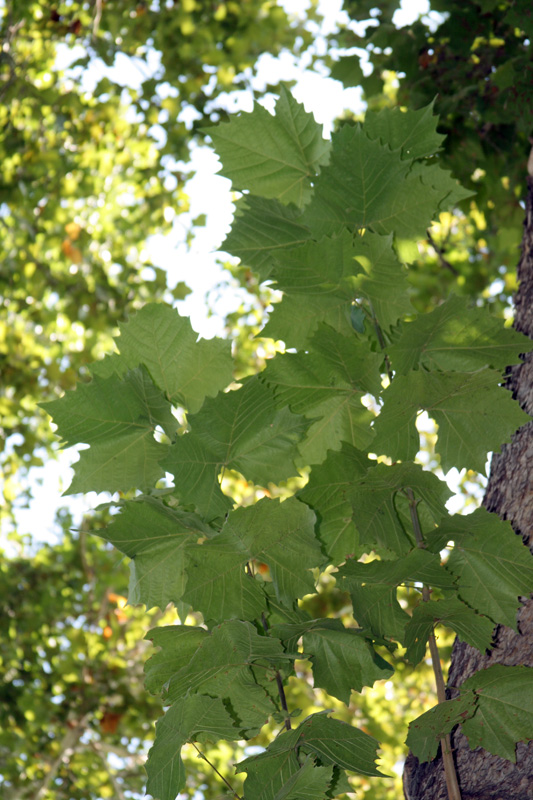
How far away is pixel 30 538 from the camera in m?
6.46

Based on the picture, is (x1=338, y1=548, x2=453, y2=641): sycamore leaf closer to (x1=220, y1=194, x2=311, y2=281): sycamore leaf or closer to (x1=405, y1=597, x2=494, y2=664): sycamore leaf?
(x1=405, y1=597, x2=494, y2=664): sycamore leaf

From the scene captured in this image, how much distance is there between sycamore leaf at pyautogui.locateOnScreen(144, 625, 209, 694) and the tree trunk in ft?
1.02

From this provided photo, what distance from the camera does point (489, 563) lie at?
74 centimetres

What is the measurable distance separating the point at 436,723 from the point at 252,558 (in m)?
0.26

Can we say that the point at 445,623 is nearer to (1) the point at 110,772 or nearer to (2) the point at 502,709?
(2) the point at 502,709

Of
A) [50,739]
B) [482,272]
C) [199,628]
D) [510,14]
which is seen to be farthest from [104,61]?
[50,739]

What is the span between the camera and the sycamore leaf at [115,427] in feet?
2.59

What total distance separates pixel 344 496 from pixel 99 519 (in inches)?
206

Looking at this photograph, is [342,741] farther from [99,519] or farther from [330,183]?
[99,519]

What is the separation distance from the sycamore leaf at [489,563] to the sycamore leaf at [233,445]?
0.20 m

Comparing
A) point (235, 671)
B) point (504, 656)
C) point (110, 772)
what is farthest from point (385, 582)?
point (110, 772)

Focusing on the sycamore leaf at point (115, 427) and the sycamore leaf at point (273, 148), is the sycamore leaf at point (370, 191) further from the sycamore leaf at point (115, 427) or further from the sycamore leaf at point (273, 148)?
the sycamore leaf at point (115, 427)

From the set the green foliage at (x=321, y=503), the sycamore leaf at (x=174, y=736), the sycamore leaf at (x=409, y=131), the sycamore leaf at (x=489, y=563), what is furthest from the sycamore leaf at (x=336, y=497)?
the sycamore leaf at (x=409, y=131)

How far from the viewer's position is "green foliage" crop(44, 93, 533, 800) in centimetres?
71
